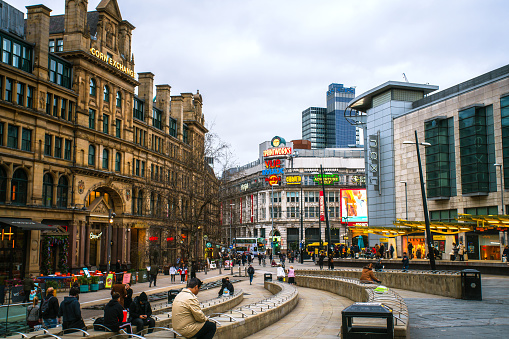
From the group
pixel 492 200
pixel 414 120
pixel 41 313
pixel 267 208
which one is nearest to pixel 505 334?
pixel 41 313

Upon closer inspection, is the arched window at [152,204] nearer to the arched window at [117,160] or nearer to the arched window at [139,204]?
the arched window at [139,204]

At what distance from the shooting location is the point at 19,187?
37.6m

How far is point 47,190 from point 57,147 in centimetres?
392

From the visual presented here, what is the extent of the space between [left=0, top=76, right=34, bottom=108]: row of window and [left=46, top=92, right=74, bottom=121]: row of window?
7.32 feet

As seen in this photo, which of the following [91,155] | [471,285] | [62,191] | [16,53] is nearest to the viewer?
[471,285]

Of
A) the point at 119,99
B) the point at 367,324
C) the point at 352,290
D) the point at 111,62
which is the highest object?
the point at 111,62

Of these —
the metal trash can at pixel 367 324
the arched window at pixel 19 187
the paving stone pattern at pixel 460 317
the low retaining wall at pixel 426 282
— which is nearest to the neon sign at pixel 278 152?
the arched window at pixel 19 187

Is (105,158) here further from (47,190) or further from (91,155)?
(47,190)

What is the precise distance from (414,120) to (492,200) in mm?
15939

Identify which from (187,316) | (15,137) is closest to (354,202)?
(15,137)

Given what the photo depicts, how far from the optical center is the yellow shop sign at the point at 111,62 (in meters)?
47.5

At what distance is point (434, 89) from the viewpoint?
69312 millimetres

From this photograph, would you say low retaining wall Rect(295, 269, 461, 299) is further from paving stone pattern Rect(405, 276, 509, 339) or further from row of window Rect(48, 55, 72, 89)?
row of window Rect(48, 55, 72, 89)

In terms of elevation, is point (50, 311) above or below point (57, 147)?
below
